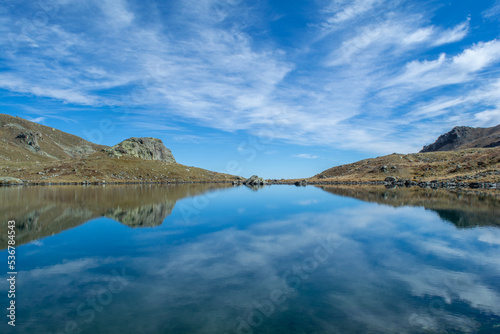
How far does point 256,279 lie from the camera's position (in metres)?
14.5

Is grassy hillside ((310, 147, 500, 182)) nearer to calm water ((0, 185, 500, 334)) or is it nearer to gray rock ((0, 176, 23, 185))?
calm water ((0, 185, 500, 334))

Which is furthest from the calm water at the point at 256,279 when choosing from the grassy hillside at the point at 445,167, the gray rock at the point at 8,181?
the gray rock at the point at 8,181

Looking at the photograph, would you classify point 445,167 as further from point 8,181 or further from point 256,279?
point 8,181

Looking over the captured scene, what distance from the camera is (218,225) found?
30812 mm

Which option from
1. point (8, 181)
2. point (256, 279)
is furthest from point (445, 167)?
point (8, 181)

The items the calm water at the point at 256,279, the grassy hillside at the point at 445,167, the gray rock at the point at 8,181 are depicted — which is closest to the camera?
the calm water at the point at 256,279

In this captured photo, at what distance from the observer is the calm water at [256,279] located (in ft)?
33.3

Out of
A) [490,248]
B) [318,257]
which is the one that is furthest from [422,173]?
[318,257]

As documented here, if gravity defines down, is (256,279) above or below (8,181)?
below

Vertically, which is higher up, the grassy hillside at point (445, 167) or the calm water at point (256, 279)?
the grassy hillside at point (445, 167)

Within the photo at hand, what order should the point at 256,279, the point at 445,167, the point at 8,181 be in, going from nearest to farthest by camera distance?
the point at 256,279 → the point at 8,181 → the point at 445,167

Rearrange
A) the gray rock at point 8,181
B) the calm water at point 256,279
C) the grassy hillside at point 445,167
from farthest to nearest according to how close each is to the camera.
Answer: the gray rock at point 8,181
the grassy hillside at point 445,167
the calm water at point 256,279

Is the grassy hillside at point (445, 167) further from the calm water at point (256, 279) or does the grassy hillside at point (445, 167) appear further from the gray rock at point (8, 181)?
the gray rock at point (8, 181)

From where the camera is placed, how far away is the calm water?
10164 millimetres
